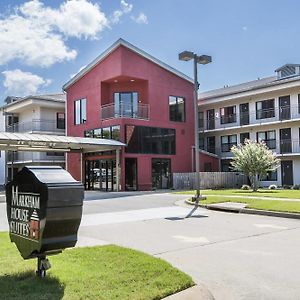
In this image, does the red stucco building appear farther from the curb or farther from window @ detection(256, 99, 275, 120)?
the curb

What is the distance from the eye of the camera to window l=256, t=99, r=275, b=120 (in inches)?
1459

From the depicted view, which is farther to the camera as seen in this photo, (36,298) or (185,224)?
(185,224)

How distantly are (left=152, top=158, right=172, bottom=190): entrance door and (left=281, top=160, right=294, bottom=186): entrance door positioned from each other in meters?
9.52

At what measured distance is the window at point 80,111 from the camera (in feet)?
124

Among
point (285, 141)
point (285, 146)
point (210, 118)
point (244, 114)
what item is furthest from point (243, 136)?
point (285, 146)

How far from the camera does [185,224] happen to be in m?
13.1

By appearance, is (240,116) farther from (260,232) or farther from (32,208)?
(32,208)

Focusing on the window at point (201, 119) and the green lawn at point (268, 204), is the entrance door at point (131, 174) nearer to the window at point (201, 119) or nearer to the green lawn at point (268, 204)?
the window at point (201, 119)

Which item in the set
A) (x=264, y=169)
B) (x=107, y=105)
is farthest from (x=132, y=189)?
(x=264, y=169)

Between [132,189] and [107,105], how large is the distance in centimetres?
727

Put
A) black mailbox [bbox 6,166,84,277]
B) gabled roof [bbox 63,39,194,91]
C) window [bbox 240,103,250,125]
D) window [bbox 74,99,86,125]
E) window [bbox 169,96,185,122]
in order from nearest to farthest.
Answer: black mailbox [bbox 6,166,84,277], gabled roof [bbox 63,39,194,91], window [bbox 169,96,185,122], window [bbox 74,99,86,125], window [bbox 240,103,250,125]

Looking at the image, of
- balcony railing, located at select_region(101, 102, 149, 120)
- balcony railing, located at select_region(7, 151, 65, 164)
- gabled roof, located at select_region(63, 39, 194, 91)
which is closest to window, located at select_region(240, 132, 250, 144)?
gabled roof, located at select_region(63, 39, 194, 91)

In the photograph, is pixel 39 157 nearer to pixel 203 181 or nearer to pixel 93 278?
pixel 203 181

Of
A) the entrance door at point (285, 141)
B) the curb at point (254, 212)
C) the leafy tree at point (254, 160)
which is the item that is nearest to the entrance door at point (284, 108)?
the entrance door at point (285, 141)
